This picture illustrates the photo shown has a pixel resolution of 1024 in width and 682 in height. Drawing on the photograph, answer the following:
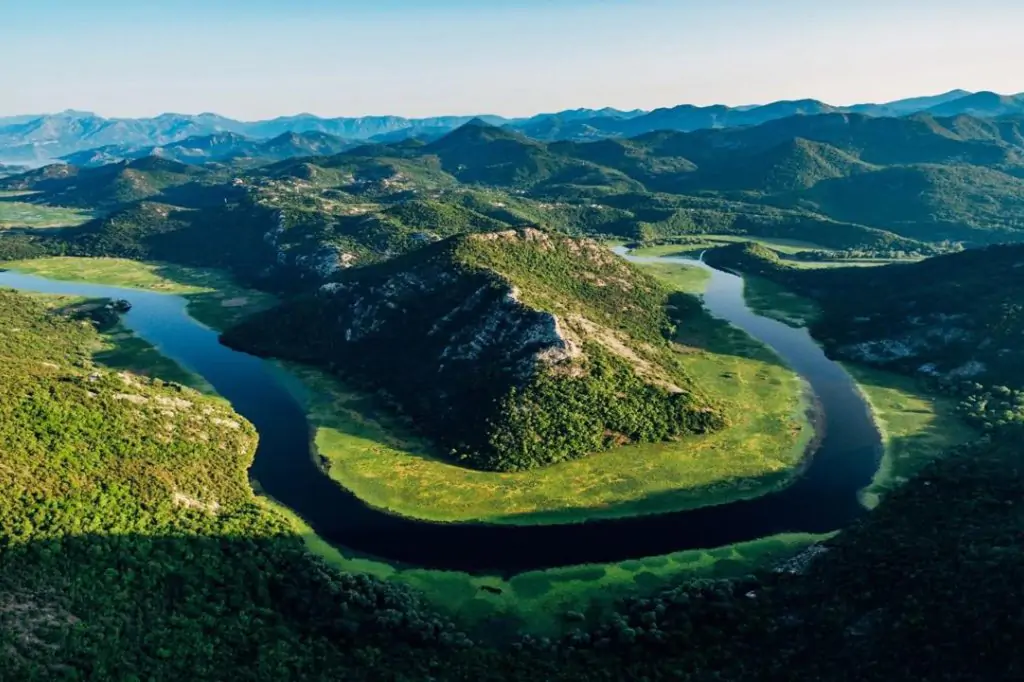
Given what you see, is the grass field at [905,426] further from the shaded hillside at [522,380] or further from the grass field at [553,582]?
the shaded hillside at [522,380]

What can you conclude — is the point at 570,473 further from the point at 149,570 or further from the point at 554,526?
the point at 149,570

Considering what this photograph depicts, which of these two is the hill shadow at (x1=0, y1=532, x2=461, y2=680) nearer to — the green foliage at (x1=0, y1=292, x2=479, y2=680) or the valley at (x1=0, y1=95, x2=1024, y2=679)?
the green foliage at (x1=0, y1=292, x2=479, y2=680)

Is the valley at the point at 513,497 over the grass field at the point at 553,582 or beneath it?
over

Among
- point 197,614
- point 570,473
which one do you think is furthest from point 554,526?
point 197,614

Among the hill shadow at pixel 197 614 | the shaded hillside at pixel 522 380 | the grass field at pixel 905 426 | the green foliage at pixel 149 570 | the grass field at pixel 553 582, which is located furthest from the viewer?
the shaded hillside at pixel 522 380

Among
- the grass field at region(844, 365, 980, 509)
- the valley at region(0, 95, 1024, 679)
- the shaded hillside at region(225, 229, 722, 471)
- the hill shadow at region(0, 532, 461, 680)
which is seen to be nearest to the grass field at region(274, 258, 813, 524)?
the valley at region(0, 95, 1024, 679)

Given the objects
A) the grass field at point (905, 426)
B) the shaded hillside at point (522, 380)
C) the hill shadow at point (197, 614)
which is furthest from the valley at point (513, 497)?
the grass field at point (905, 426)
